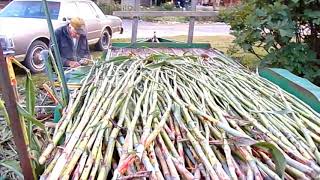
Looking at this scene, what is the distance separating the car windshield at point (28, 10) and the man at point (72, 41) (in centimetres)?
258

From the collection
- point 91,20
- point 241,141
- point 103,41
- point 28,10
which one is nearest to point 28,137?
point 241,141

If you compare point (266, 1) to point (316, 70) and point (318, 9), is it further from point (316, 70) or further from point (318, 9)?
point (316, 70)

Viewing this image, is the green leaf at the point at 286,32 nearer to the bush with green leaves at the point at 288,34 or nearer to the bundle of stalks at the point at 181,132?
the bush with green leaves at the point at 288,34

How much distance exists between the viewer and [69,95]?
2.80 meters

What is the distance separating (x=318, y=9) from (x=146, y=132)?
4.20 m

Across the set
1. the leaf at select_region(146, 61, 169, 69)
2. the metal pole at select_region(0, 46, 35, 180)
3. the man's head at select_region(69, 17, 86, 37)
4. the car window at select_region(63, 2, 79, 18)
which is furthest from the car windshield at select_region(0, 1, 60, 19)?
the metal pole at select_region(0, 46, 35, 180)

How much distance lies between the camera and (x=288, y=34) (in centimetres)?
501

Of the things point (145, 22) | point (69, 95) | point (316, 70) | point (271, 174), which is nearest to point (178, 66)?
point (69, 95)

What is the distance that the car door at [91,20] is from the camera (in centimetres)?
1066

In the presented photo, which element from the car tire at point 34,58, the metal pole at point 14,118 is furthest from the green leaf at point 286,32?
the car tire at point 34,58

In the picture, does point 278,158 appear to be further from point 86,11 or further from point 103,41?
point 103,41

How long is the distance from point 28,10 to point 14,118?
825 cm

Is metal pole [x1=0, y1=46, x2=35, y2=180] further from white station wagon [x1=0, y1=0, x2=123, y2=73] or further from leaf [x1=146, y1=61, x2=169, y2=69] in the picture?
white station wagon [x1=0, y1=0, x2=123, y2=73]

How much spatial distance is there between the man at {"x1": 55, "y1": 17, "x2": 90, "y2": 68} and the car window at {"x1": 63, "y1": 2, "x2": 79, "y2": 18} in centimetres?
249
